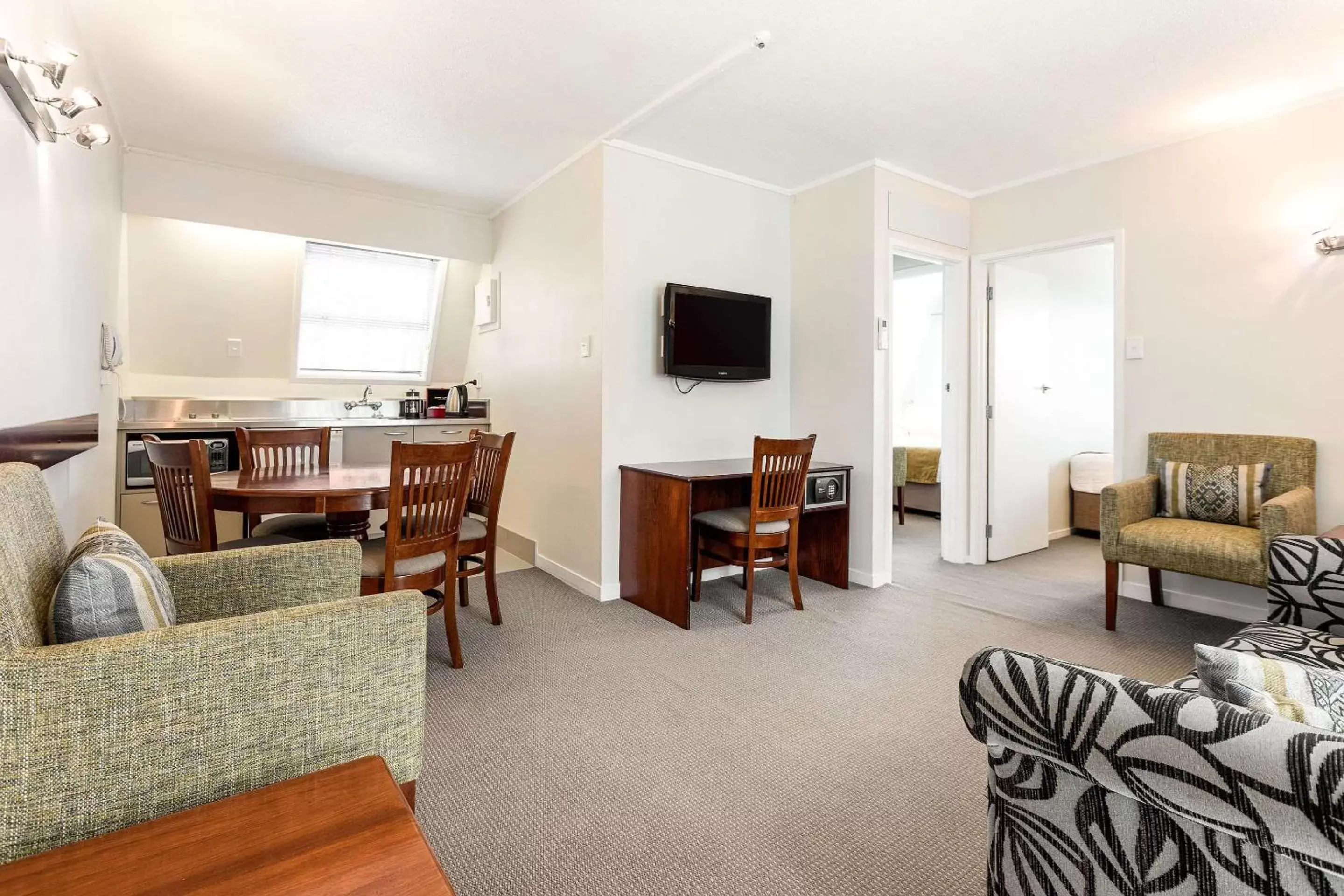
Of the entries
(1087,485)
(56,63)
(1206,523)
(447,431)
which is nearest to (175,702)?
(56,63)

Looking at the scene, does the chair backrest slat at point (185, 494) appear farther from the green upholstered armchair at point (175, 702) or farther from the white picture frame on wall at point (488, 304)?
the white picture frame on wall at point (488, 304)

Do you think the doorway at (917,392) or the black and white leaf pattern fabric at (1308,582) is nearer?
the black and white leaf pattern fabric at (1308,582)

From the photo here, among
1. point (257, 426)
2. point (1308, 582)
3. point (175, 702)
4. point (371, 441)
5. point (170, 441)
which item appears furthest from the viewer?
point (371, 441)

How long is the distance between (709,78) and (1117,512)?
2754mm

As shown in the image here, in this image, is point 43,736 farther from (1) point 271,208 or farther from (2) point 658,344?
(1) point 271,208

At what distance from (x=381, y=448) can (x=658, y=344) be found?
7.73 ft

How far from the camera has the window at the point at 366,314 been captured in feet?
15.7

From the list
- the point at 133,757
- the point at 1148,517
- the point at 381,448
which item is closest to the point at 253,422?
the point at 381,448

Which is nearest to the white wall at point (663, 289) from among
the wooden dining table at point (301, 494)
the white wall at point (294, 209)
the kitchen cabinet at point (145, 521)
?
the wooden dining table at point (301, 494)

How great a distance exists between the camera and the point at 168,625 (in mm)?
1186

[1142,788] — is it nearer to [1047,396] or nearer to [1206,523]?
[1206,523]

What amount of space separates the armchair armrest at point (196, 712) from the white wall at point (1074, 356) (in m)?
4.79

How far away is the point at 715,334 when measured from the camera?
385 cm

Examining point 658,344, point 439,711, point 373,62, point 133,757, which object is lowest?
point 439,711
